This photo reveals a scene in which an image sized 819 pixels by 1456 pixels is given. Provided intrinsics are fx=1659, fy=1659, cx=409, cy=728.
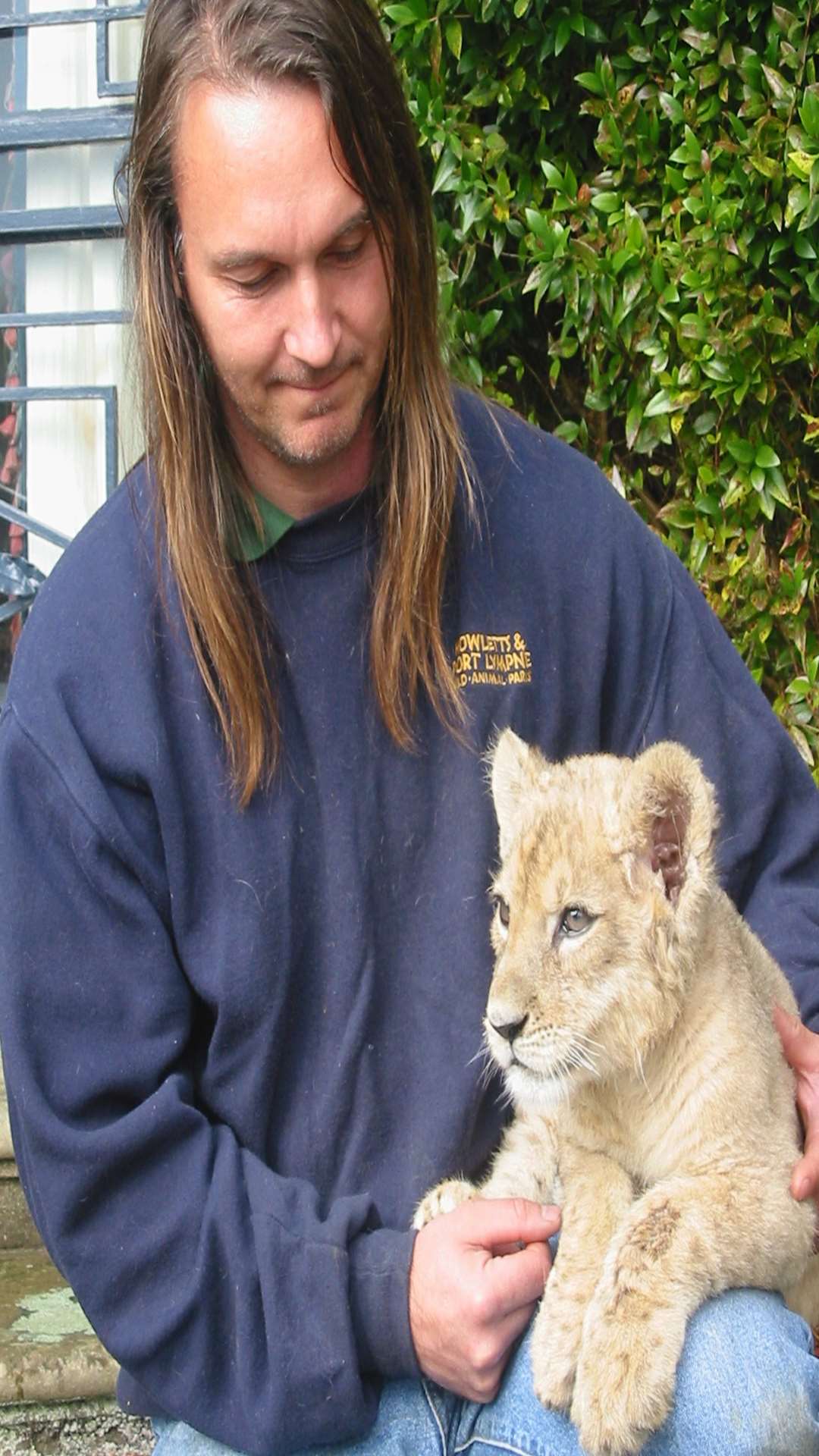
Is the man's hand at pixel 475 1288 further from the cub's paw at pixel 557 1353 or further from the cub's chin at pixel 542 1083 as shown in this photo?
the cub's chin at pixel 542 1083

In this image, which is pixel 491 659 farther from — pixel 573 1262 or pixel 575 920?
pixel 573 1262

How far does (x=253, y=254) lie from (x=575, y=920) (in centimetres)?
119

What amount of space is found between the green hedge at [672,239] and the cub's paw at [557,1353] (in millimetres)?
2489

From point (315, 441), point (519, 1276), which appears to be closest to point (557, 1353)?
point (519, 1276)

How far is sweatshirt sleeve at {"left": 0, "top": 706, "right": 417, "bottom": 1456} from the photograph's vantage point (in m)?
2.63

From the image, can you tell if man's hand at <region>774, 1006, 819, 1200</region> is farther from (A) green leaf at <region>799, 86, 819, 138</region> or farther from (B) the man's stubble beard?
(A) green leaf at <region>799, 86, 819, 138</region>

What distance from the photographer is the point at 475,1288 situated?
8.48ft

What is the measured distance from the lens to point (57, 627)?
287 centimetres

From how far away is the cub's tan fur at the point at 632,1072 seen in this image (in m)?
2.50

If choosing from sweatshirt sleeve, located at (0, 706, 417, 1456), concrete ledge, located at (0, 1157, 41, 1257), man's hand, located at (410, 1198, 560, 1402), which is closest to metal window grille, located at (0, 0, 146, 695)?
concrete ledge, located at (0, 1157, 41, 1257)

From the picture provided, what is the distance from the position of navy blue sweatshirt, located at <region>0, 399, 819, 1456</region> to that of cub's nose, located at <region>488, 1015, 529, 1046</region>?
0.26 m

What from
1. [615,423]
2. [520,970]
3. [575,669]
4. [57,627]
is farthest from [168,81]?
[615,423]

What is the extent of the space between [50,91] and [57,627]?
2.90 metres

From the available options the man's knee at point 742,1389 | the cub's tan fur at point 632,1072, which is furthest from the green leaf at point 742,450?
the man's knee at point 742,1389
